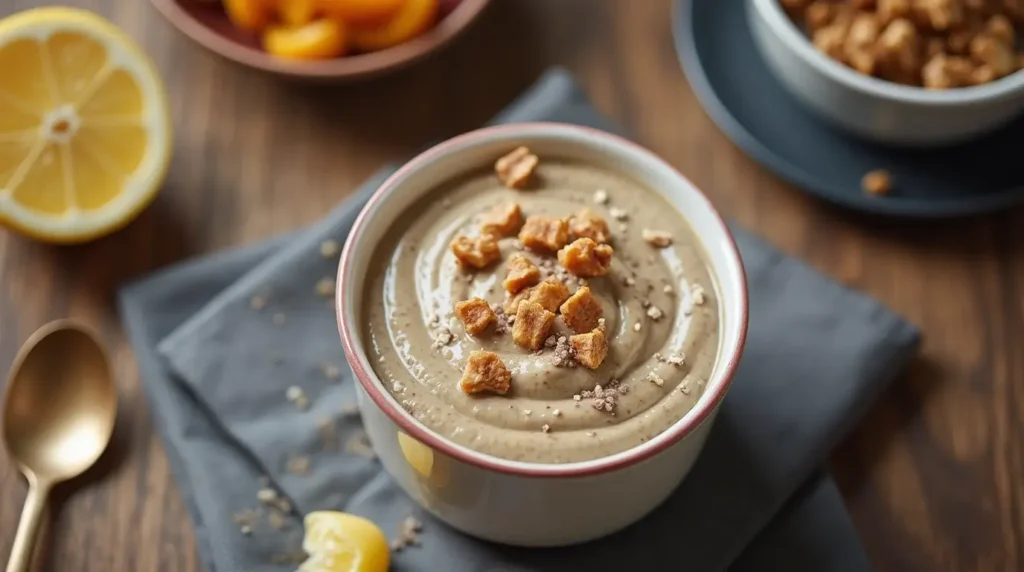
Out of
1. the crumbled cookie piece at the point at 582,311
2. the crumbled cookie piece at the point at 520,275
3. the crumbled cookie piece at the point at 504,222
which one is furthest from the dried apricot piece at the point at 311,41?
the crumbled cookie piece at the point at 582,311

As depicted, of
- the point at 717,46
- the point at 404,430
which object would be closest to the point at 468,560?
the point at 404,430

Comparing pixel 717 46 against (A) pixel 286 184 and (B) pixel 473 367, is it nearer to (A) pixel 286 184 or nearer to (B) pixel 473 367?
(A) pixel 286 184

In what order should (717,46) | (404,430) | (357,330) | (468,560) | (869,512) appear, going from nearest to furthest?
1. (404,430)
2. (357,330)
3. (468,560)
4. (869,512)
5. (717,46)

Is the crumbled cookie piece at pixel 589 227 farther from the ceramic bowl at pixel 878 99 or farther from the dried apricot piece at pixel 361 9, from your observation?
the dried apricot piece at pixel 361 9

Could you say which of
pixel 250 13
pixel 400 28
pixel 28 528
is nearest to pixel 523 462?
pixel 28 528

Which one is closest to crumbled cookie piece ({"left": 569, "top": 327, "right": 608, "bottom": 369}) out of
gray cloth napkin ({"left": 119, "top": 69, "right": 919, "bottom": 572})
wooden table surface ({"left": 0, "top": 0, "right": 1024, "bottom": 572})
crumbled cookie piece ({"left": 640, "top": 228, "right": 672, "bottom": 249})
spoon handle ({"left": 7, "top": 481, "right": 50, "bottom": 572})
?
crumbled cookie piece ({"left": 640, "top": 228, "right": 672, "bottom": 249})

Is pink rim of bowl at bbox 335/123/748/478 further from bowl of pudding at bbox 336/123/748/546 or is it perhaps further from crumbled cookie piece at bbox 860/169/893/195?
crumbled cookie piece at bbox 860/169/893/195
